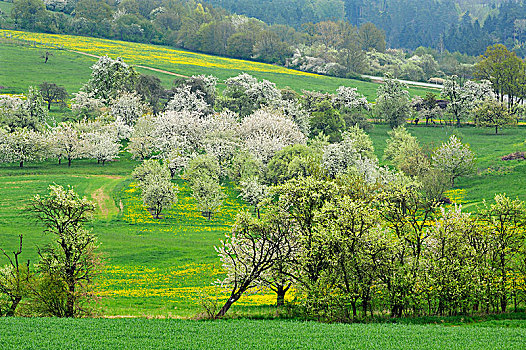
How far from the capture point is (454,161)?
85000 mm

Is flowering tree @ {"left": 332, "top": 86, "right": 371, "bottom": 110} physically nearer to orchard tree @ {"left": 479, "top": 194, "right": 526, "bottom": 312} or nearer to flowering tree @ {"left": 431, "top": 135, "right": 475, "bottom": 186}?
flowering tree @ {"left": 431, "top": 135, "right": 475, "bottom": 186}

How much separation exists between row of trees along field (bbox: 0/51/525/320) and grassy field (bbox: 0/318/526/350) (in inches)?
125

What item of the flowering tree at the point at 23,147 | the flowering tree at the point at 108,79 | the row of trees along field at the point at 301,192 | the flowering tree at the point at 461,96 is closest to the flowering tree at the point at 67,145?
the row of trees along field at the point at 301,192

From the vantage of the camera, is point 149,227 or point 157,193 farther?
point 157,193

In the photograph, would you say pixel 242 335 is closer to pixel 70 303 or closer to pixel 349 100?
pixel 70 303

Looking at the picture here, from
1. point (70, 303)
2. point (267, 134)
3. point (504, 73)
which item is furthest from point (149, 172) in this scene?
point (504, 73)

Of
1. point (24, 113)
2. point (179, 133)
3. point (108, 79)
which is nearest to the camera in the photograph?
point (179, 133)

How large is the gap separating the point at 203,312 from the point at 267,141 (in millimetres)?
57877

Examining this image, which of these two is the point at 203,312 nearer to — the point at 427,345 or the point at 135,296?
the point at 135,296

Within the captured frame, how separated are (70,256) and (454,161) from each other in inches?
2595

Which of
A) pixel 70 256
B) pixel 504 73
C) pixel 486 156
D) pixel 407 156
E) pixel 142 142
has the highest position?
pixel 504 73

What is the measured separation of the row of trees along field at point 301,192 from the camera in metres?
36.5

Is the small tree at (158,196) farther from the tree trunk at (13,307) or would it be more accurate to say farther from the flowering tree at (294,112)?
the flowering tree at (294,112)

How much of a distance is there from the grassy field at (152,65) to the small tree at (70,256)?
345 feet
